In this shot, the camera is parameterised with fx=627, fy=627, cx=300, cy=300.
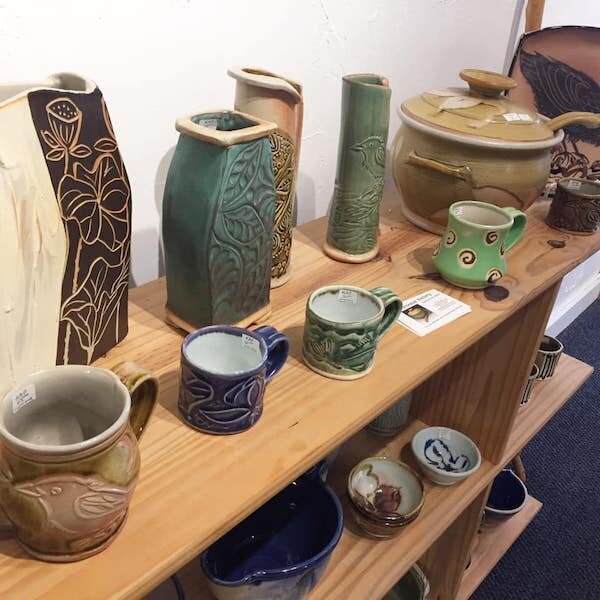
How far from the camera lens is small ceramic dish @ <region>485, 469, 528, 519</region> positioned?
1.43 m

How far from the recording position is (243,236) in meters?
0.60

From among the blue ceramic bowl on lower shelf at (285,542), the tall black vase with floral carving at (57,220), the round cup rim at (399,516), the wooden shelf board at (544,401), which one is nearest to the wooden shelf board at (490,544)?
the wooden shelf board at (544,401)

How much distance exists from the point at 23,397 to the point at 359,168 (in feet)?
1.60

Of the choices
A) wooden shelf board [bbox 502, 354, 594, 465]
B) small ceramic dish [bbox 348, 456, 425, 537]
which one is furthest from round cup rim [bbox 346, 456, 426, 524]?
wooden shelf board [bbox 502, 354, 594, 465]

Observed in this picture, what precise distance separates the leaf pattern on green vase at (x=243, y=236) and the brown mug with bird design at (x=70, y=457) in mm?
153

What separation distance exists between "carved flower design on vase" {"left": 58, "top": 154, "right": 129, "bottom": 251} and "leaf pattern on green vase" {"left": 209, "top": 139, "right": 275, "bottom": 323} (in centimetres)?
9

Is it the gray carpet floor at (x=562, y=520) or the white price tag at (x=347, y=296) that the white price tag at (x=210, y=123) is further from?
the gray carpet floor at (x=562, y=520)

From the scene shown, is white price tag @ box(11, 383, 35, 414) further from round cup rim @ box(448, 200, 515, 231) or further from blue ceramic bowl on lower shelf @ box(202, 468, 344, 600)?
round cup rim @ box(448, 200, 515, 231)

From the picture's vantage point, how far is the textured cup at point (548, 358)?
4.46 ft

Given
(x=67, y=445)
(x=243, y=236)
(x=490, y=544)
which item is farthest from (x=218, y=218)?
(x=490, y=544)

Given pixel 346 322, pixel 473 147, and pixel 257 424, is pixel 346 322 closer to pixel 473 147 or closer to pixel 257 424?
pixel 257 424

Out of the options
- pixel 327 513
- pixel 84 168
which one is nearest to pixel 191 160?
pixel 84 168

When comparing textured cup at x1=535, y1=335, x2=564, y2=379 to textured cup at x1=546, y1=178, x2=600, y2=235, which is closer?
textured cup at x1=546, y1=178, x2=600, y2=235

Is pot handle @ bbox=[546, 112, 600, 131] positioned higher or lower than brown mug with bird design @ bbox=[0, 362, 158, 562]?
higher
